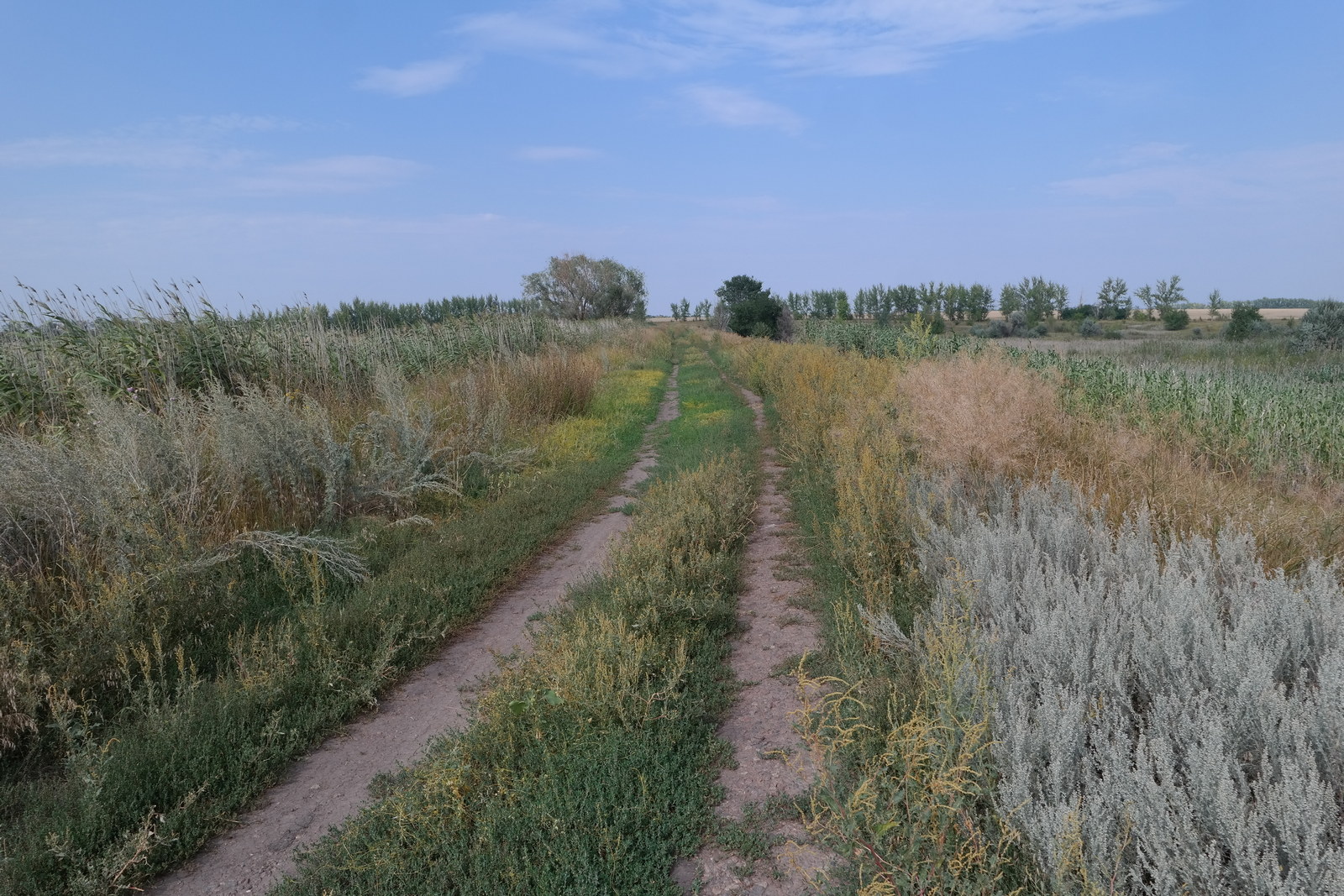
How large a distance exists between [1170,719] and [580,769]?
242 cm

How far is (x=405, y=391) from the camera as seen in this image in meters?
10.1

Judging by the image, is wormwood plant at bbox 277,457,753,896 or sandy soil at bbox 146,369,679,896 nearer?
wormwood plant at bbox 277,457,753,896

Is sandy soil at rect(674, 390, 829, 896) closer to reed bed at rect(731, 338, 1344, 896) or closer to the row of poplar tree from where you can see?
reed bed at rect(731, 338, 1344, 896)

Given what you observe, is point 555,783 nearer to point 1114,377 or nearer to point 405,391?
point 405,391

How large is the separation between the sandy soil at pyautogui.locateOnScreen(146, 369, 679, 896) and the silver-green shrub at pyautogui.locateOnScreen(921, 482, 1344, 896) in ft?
9.06

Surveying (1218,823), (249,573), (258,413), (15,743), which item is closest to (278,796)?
(15,743)

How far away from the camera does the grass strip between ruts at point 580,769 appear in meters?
2.73

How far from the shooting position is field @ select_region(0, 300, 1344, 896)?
242cm

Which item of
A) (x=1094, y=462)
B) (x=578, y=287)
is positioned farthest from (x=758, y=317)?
(x=1094, y=462)

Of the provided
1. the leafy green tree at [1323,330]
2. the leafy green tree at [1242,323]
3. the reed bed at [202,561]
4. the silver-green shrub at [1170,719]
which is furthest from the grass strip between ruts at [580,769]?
the leafy green tree at [1242,323]

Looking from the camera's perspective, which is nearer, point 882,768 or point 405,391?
point 882,768

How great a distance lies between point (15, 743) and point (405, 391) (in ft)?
22.9

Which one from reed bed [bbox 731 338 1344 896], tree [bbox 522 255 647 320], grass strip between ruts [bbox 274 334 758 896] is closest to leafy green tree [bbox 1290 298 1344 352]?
reed bed [bbox 731 338 1344 896]

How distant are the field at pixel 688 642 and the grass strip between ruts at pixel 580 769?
0.06ft
